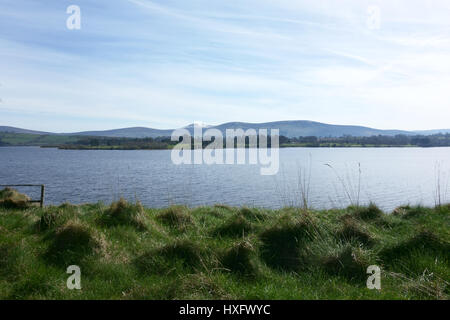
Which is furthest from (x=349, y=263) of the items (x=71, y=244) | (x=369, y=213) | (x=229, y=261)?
(x=71, y=244)

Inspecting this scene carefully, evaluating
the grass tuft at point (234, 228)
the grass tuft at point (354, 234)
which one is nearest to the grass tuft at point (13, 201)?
the grass tuft at point (234, 228)

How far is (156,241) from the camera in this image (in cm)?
859

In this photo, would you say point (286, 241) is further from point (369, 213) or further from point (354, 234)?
point (369, 213)

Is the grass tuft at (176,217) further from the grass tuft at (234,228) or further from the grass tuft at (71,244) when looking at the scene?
the grass tuft at (71,244)

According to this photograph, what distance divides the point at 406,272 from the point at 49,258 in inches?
287

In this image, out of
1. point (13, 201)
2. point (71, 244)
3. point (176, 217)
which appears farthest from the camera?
point (13, 201)

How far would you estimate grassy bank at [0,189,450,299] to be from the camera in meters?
5.84

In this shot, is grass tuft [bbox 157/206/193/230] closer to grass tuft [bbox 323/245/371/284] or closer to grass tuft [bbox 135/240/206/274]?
grass tuft [bbox 135/240/206/274]

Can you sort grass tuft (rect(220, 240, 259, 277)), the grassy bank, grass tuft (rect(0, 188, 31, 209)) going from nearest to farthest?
the grassy bank < grass tuft (rect(220, 240, 259, 277)) < grass tuft (rect(0, 188, 31, 209))

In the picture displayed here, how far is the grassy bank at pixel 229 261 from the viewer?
584 cm

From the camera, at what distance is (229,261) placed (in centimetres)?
701

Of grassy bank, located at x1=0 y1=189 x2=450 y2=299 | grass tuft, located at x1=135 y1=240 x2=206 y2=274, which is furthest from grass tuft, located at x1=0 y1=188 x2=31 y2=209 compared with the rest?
grass tuft, located at x1=135 y1=240 x2=206 y2=274
